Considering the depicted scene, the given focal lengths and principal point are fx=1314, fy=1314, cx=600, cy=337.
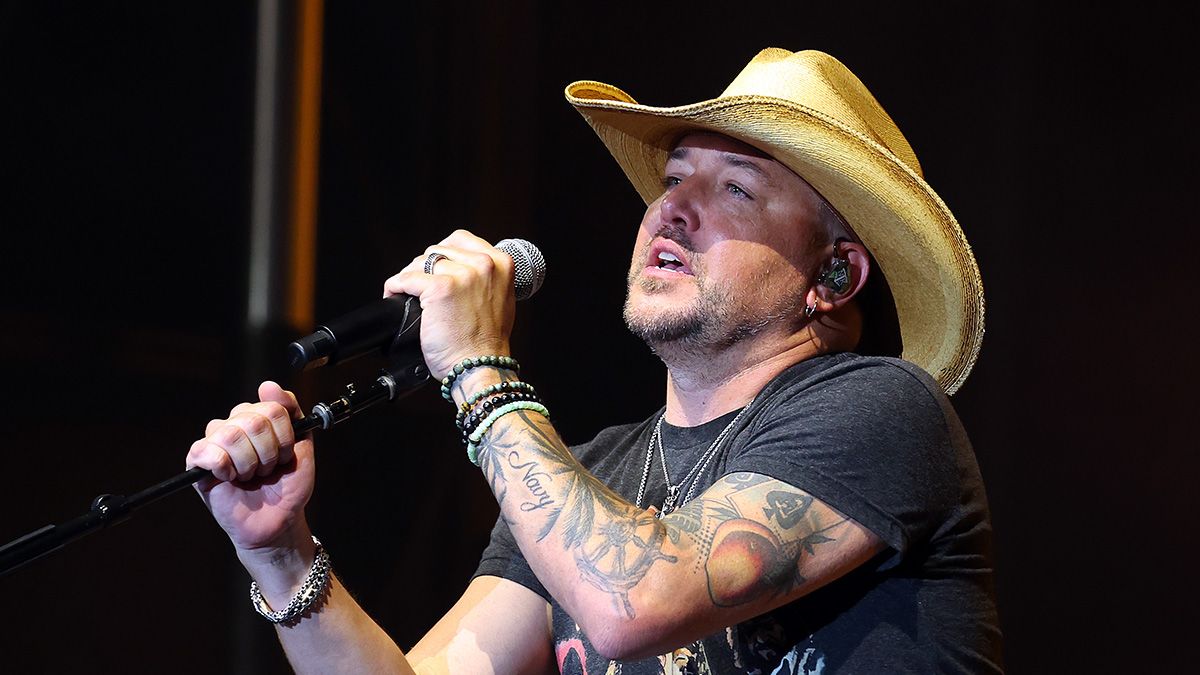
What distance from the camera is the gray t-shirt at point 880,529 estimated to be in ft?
4.82

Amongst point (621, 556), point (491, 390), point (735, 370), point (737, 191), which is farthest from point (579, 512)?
point (737, 191)

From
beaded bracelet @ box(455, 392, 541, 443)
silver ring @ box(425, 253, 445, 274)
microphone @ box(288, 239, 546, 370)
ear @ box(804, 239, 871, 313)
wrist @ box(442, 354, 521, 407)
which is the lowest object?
ear @ box(804, 239, 871, 313)

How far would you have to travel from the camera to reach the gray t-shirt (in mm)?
1469

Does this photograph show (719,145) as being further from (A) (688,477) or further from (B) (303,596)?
(B) (303,596)

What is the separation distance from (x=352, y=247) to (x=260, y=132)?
326 millimetres

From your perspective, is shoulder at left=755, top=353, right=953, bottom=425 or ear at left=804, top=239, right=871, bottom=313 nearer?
shoulder at left=755, top=353, right=953, bottom=425

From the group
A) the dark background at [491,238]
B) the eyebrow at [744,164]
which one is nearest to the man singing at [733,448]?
the eyebrow at [744,164]

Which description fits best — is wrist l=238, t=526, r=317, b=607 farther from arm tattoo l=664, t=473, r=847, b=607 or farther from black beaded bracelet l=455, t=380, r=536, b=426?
arm tattoo l=664, t=473, r=847, b=607

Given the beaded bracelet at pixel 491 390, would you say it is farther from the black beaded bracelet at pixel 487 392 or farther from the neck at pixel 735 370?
the neck at pixel 735 370

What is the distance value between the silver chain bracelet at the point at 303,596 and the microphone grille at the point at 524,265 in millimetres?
463

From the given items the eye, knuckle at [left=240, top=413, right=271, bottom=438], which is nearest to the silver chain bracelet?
knuckle at [left=240, top=413, right=271, bottom=438]

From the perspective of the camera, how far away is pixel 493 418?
57.8 inches

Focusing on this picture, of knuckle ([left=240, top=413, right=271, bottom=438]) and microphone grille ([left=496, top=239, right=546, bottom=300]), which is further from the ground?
microphone grille ([left=496, top=239, right=546, bottom=300])

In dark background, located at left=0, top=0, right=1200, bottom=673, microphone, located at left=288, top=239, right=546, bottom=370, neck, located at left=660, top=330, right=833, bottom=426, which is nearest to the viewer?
microphone, located at left=288, top=239, right=546, bottom=370
